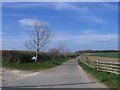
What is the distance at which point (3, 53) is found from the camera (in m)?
41.5

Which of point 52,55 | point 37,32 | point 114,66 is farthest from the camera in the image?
point 52,55

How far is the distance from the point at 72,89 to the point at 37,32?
1588 inches

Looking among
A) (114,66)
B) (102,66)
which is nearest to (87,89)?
(114,66)

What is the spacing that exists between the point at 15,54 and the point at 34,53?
13.6 metres

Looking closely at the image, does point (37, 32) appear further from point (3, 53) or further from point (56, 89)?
point (56, 89)

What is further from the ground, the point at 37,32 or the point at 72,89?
the point at 37,32

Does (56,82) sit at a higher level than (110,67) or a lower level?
lower

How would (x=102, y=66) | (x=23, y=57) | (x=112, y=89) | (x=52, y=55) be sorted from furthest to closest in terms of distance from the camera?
(x=52, y=55) → (x=23, y=57) → (x=102, y=66) → (x=112, y=89)

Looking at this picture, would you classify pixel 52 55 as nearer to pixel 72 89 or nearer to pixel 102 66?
pixel 102 66

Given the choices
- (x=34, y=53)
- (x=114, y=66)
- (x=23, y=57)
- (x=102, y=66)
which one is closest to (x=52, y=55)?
(x=34, y=53)

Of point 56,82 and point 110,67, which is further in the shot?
point 110,67

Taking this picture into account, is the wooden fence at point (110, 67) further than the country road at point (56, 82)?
Yes

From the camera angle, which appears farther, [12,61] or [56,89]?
[12,61]

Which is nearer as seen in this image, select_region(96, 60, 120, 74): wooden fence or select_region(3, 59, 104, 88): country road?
select_region(3, 59, 104, 88): country road
